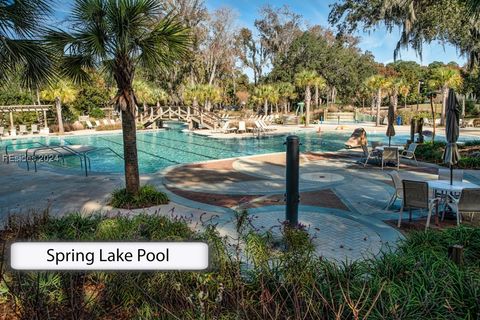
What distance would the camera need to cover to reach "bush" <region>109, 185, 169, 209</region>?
865 centimetres

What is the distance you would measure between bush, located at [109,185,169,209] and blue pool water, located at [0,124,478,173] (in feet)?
22.5

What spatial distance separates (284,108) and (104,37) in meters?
47.4

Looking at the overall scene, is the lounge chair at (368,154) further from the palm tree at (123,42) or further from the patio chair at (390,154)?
the palm tree at (123,42)

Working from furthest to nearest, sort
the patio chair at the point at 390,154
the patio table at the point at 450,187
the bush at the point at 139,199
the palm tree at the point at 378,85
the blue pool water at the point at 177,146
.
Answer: the palm tree at the point at 378,85
the blue pool water at the point at 177,146
the patio chair at the point at 390,154
the bush at the point at 139,199
the patio table at the point at 450,187

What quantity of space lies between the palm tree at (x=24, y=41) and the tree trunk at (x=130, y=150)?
2491mm

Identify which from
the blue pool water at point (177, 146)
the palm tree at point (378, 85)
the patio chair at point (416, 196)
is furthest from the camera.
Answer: the palm tree at point (378, 85)

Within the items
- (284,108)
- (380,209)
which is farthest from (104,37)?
(284,108)

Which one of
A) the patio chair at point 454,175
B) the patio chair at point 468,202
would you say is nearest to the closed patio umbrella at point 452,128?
the patio chair at point 454,175

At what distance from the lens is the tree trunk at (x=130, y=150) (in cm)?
848

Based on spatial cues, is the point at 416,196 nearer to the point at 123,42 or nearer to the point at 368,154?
the point at 123,42

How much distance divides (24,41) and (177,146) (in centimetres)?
1765

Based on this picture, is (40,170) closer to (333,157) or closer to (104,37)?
(104,37)

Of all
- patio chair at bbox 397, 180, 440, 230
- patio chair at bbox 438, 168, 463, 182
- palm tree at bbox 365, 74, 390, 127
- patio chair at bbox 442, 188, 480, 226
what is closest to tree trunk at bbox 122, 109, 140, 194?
patio chair at bbox 397, 180, 440, 230

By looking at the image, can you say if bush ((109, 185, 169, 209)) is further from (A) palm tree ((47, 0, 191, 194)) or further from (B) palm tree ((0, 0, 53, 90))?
(B) palm tree ((0, 0, 53, 90))
